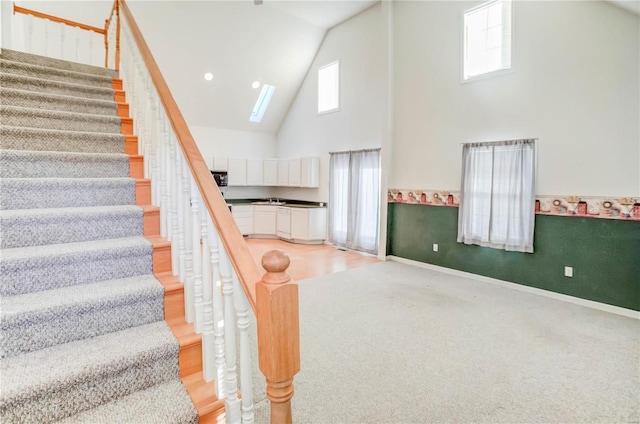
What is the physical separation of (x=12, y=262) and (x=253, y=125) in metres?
7.09

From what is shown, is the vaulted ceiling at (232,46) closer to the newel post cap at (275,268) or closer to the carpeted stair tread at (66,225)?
the carpeted stair tread at (66,225)

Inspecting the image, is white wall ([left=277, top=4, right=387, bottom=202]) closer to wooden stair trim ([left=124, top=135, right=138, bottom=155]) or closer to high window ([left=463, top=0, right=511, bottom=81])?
high window ([left=463, top=0, right=511, bottom=81])

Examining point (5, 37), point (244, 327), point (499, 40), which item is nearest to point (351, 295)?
point (244, 327)

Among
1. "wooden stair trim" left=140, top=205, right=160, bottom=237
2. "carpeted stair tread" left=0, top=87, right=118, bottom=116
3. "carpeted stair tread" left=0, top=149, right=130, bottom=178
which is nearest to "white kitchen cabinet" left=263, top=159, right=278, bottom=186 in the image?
"carpeted stair tread" left=0, top=87, right=118, bottom=116

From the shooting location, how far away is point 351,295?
3947 millimetres

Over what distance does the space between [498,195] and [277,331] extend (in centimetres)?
424

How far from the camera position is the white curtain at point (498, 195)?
13.3 feet

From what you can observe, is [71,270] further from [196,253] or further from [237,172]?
[237,172]

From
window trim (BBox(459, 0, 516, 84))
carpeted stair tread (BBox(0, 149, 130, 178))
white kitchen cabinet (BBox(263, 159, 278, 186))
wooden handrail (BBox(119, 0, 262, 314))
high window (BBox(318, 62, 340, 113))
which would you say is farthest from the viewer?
white kitchen cabinet (BBox(263, 159, 278, 186))

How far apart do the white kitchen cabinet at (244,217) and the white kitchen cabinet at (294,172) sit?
3.86 ft

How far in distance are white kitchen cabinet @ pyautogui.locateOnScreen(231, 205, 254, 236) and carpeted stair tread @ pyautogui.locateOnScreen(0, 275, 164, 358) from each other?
606 cm

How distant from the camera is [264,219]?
25.9ft

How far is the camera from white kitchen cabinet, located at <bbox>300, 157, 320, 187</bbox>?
7.27 metres

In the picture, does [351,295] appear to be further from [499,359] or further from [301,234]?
[301,234]
